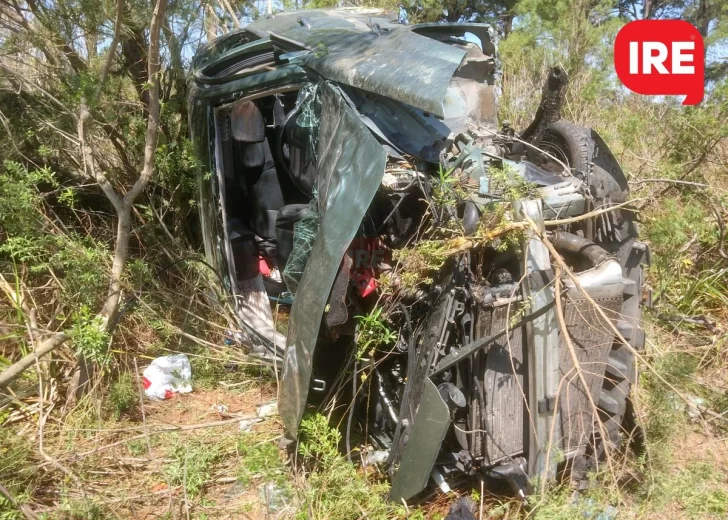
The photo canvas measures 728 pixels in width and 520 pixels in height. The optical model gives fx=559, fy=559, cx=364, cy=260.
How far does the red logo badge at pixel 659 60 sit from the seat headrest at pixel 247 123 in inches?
175

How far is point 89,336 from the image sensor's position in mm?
3295

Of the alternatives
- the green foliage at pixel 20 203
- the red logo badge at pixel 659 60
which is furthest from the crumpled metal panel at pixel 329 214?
the red logo badge at pixel 659 60

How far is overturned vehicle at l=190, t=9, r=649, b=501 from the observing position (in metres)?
2.48

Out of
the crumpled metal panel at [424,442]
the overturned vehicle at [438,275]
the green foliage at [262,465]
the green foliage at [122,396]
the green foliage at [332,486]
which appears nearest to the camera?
the crumpled metal panel at [424,442]

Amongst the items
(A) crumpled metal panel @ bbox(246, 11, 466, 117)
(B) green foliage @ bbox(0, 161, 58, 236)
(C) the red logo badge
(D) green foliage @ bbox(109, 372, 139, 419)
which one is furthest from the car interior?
(C) the red logo badge

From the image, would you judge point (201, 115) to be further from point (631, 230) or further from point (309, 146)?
point (631, 230)

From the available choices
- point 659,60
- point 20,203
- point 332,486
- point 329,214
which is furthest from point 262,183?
point 659,60

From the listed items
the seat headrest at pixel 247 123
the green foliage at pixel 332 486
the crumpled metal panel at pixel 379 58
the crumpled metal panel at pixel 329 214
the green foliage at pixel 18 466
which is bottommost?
the green foliage at pixel 332 486

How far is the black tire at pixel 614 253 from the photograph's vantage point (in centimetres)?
270

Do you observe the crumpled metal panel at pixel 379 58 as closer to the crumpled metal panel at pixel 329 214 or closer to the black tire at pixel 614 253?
the crumpled metal panel at pixel 329 214

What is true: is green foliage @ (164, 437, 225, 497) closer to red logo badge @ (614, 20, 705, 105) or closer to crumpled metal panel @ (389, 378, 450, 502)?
crumpled metal panel @ (389, 378, 450, 502)

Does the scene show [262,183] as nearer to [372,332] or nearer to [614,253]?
[372,332]

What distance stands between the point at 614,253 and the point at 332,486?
1959 millimetres

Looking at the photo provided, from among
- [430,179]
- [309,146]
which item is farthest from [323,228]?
[309,146]
